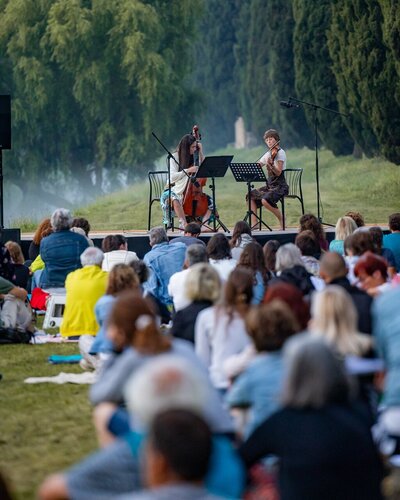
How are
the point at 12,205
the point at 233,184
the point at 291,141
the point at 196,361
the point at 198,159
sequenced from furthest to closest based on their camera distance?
the point at 12,205 → the point at 291,141 → the point at 233,184 → the point at 198,159 → the point at 196,361

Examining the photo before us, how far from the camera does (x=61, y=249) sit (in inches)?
538

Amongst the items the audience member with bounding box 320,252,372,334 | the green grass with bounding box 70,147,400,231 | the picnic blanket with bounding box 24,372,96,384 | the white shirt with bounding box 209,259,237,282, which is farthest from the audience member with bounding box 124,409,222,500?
the green grass with bounding box 70,147,400,231

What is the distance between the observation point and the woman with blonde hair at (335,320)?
6.25 m

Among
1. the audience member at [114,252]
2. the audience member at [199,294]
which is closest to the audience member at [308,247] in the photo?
the audience member at [114,252]

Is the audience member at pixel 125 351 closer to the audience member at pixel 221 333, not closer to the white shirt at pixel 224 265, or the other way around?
the audience member at pixel 221 333

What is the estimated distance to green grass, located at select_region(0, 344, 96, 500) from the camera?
7547 mm

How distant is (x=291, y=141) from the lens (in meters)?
44.2

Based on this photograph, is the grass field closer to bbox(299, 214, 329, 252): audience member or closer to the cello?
the cello

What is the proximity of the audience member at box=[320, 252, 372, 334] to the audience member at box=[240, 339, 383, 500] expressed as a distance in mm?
2652

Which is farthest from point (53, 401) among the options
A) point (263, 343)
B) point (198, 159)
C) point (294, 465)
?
point (198, 159)

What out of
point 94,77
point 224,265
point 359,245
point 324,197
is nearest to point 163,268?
point 224,265

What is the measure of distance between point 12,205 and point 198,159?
99.4 feet

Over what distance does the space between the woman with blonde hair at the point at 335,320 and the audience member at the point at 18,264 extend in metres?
7.61

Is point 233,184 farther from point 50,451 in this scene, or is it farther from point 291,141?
point 50,451
